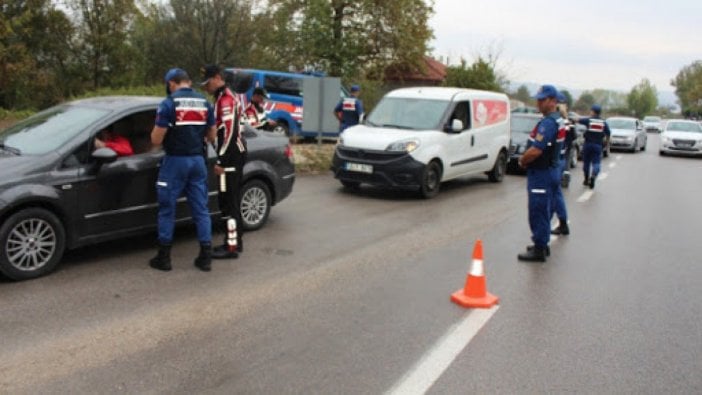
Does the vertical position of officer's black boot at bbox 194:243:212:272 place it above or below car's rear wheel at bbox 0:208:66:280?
below

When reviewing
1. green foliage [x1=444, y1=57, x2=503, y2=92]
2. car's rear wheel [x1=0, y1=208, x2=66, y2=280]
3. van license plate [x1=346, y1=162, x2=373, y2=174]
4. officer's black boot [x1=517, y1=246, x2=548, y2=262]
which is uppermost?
green foliage [x1=444, y1=57, x2=503, y2=92]

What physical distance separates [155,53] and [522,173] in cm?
2370

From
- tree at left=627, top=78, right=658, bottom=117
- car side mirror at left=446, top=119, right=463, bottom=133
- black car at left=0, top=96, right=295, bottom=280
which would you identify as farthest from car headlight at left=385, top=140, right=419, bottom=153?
tree at left=627, top=78, right=658, bottom=117

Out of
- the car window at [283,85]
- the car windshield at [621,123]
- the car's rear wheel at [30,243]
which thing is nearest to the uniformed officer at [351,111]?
the car window at [283,85]

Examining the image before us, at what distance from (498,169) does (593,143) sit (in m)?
2.08

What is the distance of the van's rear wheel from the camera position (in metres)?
13.9

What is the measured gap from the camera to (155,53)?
110 feet

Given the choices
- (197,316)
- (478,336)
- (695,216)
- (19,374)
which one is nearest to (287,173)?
(197,316)

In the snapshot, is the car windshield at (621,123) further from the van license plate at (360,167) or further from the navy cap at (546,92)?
the navy cap at (546,92)

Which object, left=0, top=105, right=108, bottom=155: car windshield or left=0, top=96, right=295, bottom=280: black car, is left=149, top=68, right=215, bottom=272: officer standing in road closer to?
left=0, top=96, right=295, bottom=280: black car

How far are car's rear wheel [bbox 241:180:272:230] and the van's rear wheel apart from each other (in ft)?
23.3

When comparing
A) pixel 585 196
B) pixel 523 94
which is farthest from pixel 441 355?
pixel 523 94

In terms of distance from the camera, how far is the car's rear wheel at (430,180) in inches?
435

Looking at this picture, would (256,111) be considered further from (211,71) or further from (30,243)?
(30,243)
